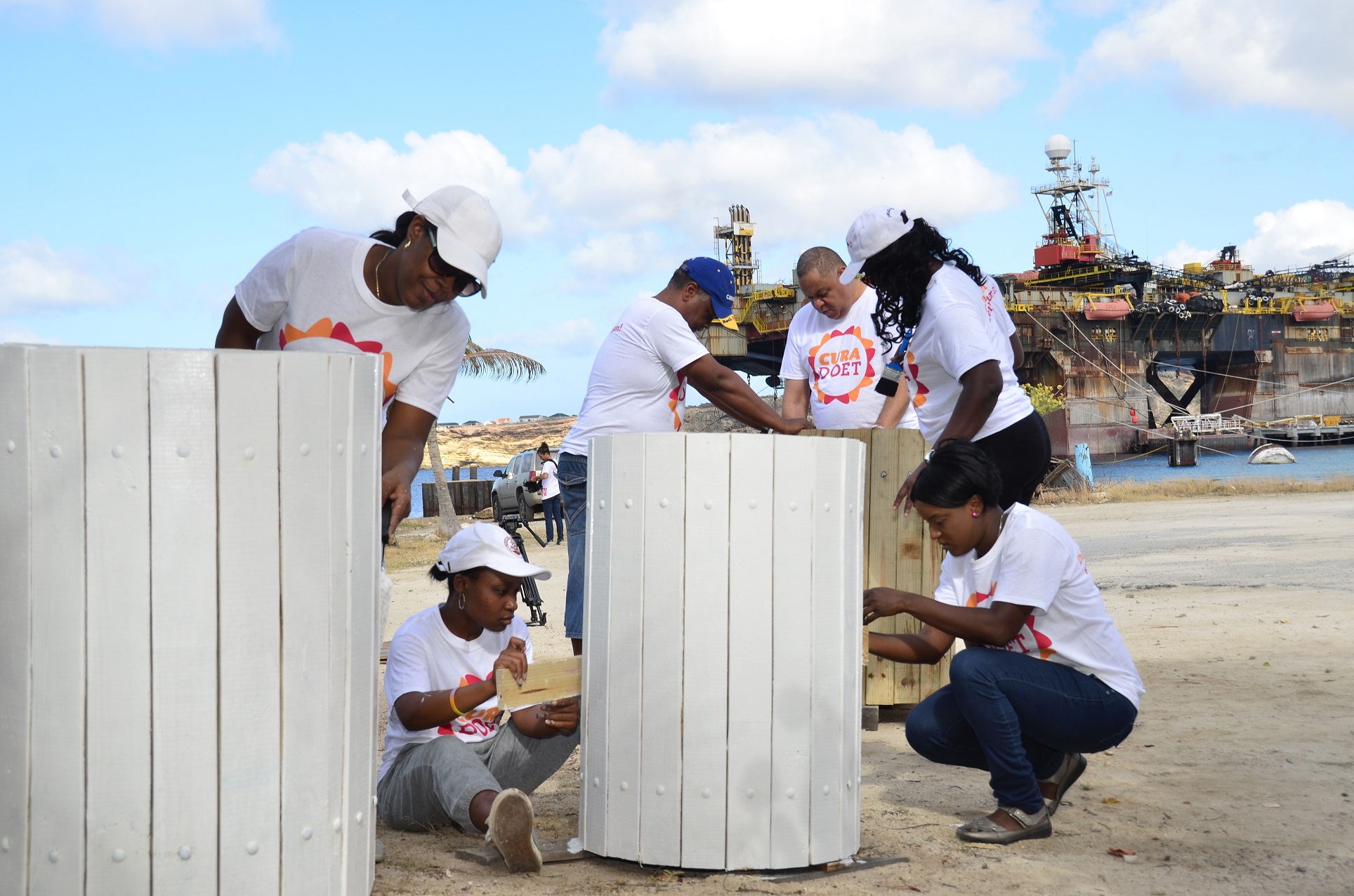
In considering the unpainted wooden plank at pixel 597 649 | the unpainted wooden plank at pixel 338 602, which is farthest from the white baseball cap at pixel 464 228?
the unpainted wooden plank at pixel 338 602

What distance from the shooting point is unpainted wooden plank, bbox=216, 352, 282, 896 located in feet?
7.64

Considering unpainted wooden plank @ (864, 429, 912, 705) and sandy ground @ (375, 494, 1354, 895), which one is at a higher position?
unpainted wooden plank @ (864, 429, 912, 705)

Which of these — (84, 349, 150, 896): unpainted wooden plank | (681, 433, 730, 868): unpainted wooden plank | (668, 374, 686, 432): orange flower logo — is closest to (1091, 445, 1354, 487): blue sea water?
(668, 374, 686, 432): orange flower logo

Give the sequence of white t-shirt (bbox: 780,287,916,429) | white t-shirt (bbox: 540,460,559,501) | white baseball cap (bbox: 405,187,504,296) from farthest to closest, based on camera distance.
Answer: white t-shirt (bbox: 540,460,559,501)
white t-shirt (bbox: 780,287,916,429)
white baseball cap (bbox: 405,187,504,296)

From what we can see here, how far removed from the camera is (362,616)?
2611mm

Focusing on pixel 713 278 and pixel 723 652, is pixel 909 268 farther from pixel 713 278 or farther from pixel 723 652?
pixel 723 652

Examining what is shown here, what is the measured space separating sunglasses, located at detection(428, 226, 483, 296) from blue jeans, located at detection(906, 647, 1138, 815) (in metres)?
2.00

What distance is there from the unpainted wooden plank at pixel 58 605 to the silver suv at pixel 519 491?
53.6 feet

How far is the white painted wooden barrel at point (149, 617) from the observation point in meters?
2.27

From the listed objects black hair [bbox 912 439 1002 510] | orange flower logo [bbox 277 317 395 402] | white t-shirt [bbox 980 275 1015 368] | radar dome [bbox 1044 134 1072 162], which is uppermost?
radar dome [bbox 1044 134 1072 162]

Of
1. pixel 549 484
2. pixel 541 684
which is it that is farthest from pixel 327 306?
pixel 549 484

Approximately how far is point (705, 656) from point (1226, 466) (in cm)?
5590

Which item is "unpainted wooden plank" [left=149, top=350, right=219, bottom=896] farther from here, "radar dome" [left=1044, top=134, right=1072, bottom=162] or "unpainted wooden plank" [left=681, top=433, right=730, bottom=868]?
"radar dome" [left=1044, top=134, right=1072, bottom=162]

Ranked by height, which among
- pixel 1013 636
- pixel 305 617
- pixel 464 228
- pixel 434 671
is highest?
pixel 464 228
